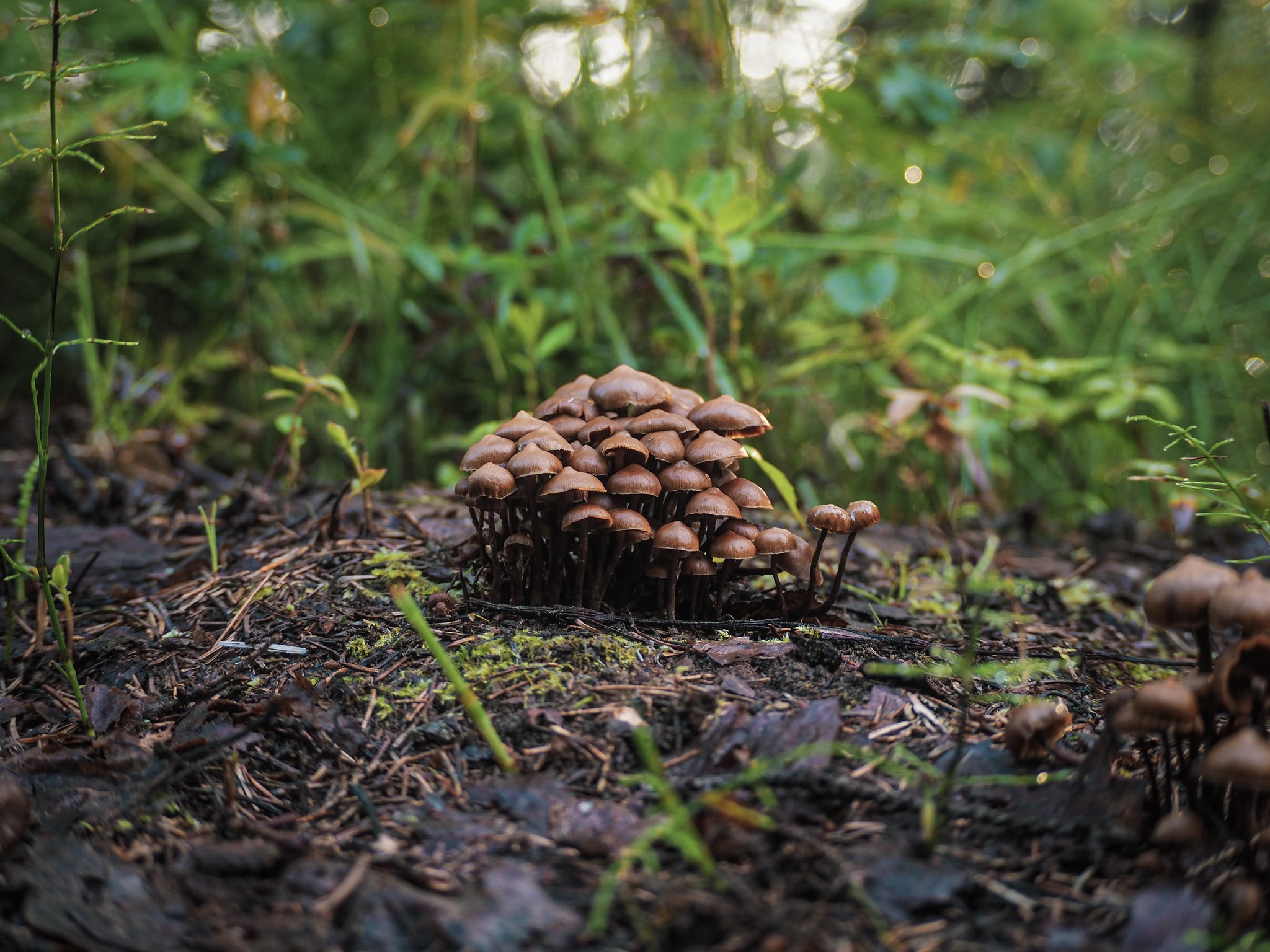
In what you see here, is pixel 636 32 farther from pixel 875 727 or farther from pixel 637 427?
pixel 875 727

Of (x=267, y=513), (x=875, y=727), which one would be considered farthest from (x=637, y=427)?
(x=267, y=513)

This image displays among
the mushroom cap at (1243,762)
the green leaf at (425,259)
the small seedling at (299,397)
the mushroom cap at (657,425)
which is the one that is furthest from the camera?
the green leaf at (425,259)

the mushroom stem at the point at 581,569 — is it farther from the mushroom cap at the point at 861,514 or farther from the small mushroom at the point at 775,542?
the mushroom cap at the point at 861,514

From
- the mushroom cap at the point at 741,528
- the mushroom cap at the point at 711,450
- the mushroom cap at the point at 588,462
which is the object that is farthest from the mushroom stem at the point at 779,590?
the mushroom cap at the point at 588,462

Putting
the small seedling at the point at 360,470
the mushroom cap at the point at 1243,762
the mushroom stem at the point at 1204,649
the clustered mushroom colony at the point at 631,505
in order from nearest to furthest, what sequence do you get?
the mushroom cap at the point at 1243,762
the mushroom stem at the point at 1204,649
the clustered mushroom colony at the point at 631,505
the small seedling at the point at 360,470

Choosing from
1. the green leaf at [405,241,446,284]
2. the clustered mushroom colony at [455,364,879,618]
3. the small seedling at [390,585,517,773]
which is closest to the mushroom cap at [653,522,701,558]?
the clustered mushroom colony at [455,364,879,618]

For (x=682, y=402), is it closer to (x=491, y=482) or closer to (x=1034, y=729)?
(x=491, y=482)

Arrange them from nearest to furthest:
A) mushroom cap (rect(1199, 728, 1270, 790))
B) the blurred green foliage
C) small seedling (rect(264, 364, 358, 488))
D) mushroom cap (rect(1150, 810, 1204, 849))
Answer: mushroom cap (rect(1199, 728, 1270, 790))
mushroom cap (rect(1150, 810, 1204, 849))
small seedling (rect(264, 364, 358, 488))
the blurred green foliage

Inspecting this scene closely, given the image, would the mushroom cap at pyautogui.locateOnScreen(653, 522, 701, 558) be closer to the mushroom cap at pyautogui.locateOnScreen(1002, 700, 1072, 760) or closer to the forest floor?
the forest floor
